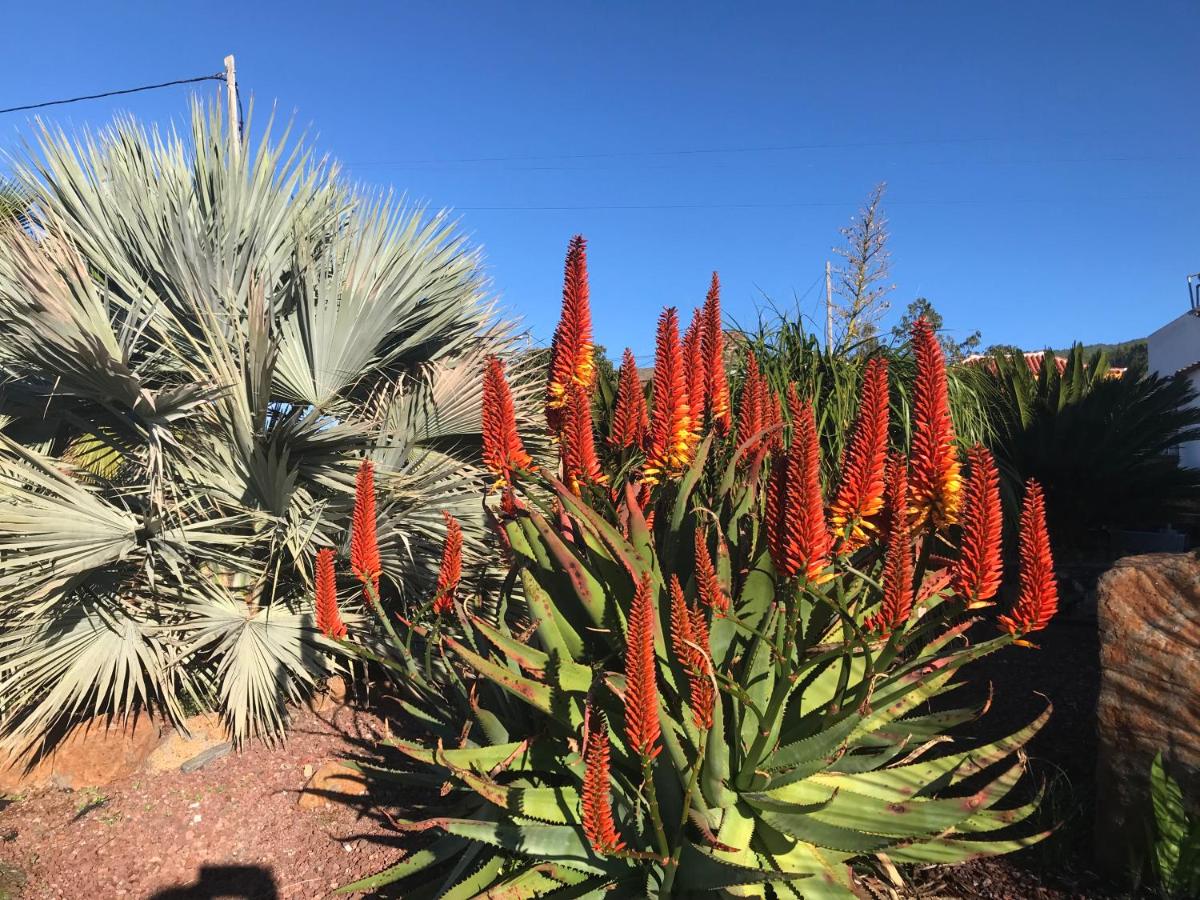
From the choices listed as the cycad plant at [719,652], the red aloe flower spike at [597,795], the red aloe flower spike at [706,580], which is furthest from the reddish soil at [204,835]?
the red aloe flower spike at [706,580]

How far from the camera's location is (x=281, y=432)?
432 cm

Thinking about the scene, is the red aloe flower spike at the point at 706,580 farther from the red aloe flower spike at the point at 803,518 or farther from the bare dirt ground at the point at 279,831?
the bare dirt ground at the point at 279,831

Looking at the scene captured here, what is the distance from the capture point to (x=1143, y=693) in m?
2.76

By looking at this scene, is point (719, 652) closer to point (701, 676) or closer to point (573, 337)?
point (701, 676)

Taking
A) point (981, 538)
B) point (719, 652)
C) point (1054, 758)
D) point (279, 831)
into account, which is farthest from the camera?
point (279, 831)

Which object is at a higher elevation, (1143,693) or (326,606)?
(326,606)

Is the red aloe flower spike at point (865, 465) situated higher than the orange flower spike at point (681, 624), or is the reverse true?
the red aloe flower spike at point (865, 465)

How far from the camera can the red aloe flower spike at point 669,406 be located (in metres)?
2.47

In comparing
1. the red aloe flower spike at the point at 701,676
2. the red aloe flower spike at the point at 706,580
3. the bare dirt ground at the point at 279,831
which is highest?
the red aloe flower spike at the point at 706,580

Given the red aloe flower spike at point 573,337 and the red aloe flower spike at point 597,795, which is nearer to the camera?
the red aloe flower spike at point 597,795

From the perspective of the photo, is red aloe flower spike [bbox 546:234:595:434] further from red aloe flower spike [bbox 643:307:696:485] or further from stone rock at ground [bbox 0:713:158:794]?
stone rock at ground [bbox 0:713:158:794]

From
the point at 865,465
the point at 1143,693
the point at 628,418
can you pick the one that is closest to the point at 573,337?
the point at 628,418

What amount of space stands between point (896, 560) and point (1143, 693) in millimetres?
1685

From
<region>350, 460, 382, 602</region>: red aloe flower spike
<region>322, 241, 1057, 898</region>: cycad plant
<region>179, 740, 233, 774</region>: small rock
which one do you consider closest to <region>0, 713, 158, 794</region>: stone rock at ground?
<region>179, 740, 233, 774</region>: small rock
